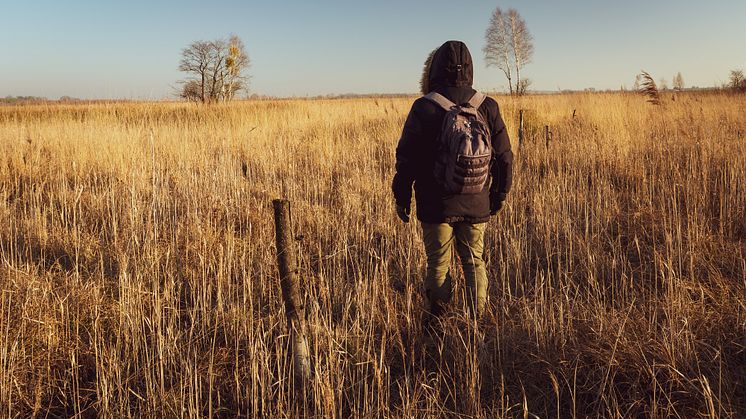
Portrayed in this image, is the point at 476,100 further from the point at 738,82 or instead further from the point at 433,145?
the point at 738,82

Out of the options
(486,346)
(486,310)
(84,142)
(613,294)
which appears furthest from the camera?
(84,142)

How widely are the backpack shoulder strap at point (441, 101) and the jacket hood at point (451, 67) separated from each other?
0.09 m

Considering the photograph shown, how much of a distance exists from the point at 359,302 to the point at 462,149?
3.02 ft

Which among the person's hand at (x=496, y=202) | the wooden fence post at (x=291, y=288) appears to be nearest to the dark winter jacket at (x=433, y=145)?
the person's hand at (x=496, y=202)

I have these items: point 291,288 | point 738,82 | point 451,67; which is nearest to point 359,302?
point 291,288

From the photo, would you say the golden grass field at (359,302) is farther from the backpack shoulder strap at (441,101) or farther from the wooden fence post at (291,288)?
the backpack shoulder strap at (441,101)

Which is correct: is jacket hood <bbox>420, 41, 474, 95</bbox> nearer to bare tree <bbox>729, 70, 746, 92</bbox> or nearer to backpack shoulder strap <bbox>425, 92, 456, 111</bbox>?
backpack shoulder strap <bbox>425, 92, 456, 111</bbox>

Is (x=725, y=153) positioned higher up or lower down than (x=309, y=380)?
higher up

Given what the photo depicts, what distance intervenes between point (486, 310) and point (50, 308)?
2.48m

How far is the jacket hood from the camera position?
231cm

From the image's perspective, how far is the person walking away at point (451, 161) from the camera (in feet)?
7.43

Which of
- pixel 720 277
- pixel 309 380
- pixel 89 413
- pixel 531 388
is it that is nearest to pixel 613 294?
pixel 720 277

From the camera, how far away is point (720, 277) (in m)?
2.92

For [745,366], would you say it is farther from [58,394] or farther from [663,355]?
[58,394]
